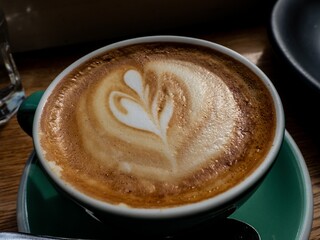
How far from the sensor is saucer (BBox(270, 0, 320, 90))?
2.68 ft

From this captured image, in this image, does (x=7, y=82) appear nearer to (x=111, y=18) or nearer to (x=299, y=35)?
(x=111, y=18)

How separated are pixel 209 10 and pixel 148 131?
601 mm

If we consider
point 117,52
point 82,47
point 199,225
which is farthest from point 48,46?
point 199,225

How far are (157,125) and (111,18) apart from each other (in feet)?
Result: 1.73

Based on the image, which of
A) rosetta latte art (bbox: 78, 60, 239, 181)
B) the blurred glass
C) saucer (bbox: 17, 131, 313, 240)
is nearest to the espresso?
rosetta latte art (bbox: 78, 60, 239, 181)

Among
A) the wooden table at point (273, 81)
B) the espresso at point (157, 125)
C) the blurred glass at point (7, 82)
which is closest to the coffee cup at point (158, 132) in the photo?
the espresso at point (157, 125)

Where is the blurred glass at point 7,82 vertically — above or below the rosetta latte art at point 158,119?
below

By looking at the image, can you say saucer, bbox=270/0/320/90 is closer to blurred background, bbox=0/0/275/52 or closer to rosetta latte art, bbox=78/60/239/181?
blurred background, bbox=0/0/275/52

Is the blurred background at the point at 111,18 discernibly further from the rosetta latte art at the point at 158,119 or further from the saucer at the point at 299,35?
the rosetta latte art at the point at 158,119

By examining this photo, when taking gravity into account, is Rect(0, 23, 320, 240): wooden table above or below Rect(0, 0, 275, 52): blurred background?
below

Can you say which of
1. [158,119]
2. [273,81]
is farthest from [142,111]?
[273,81]

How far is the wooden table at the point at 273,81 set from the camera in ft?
2.40

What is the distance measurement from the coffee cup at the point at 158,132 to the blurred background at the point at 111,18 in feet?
1.12

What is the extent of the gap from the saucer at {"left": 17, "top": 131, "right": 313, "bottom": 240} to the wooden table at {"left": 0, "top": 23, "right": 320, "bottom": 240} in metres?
0.06
